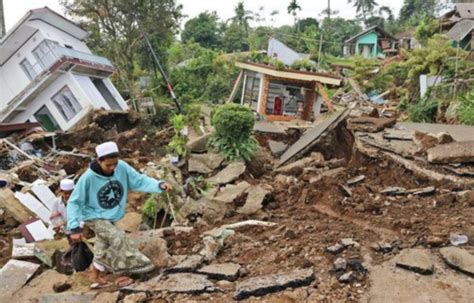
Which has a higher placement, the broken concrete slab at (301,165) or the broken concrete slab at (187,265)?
the broken concrete slab at (301,165)

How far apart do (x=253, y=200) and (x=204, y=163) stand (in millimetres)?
3211

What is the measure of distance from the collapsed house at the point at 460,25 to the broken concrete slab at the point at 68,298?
96.2 ft

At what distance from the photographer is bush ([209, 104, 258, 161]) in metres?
10.7

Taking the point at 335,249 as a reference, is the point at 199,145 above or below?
above

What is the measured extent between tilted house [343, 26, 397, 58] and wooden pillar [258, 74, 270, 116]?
2893cm

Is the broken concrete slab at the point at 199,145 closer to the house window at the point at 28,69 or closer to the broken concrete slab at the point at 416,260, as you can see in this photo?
the broken concrete slab at the point at 416,260

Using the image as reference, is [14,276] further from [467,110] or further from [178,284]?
[467,110]

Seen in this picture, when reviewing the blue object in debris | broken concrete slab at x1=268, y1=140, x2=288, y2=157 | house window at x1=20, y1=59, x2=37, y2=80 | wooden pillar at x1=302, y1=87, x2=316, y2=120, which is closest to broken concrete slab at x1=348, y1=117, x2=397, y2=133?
broken concrete slab at x1=268, y1=140, x2=288, y2=157

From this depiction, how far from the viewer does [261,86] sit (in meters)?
18.6

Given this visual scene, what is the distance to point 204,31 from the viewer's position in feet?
153

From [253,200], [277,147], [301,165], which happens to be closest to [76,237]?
[253,200]

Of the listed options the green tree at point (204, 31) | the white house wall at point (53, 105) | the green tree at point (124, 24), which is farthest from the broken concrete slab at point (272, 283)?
the green tree at point (204, 31)

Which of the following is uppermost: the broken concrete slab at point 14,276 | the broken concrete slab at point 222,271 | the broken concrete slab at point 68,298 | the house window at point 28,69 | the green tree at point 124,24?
the green tree at point 124,24

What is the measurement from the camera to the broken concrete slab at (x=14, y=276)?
517 centimetres
